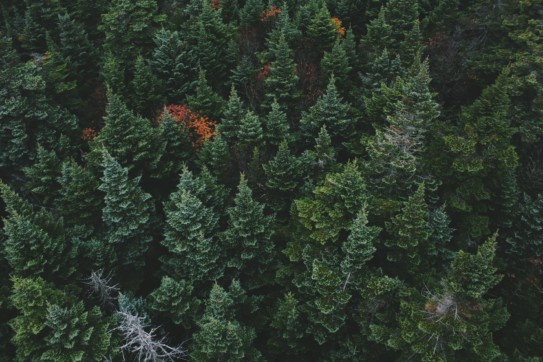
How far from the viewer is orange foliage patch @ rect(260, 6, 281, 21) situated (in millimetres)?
29312

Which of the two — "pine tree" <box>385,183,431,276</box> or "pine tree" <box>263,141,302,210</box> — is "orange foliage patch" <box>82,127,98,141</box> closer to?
"pine tree" <box>263,141,302,210</box>

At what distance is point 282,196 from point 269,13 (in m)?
15.1

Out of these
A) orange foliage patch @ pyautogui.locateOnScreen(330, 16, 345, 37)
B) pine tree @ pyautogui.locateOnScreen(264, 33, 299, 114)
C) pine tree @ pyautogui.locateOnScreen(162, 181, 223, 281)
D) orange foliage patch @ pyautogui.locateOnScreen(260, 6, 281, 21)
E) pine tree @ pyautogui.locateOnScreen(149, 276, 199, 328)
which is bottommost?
pine tree @ pyautogui.locateOnScreen(149, 276, 199, 328)

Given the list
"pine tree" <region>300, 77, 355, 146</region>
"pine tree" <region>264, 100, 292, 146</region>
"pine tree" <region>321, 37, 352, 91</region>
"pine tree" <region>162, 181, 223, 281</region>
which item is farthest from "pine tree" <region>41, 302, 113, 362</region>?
"pine tree" <region>321, 37, 352, 91</region>

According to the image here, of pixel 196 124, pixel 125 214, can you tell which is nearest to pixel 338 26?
pixel 196 124

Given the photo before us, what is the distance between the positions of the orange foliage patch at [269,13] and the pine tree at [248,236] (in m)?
16.0

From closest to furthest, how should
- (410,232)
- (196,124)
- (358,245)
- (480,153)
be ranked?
(358,245) < (410,232) < (480,153) < (196,124)

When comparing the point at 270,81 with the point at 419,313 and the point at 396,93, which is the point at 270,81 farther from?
the point at 419,313

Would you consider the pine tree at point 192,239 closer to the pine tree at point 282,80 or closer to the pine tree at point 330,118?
the pine tree at point 330,118

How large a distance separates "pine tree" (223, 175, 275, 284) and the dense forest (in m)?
0.10

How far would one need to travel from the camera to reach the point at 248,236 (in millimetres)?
18562

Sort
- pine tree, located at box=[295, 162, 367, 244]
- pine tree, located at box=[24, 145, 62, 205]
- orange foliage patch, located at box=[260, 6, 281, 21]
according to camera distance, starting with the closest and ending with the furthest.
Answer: pine tree, located at box=[295, 162, 367, 244], pine tree, located at box=[24, 145, 62, 205], orange foliage patch, located at box=[260, 6, 281, 21]

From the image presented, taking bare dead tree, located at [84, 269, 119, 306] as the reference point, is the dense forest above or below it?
above

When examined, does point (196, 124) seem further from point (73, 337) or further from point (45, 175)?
point (73, 337)
